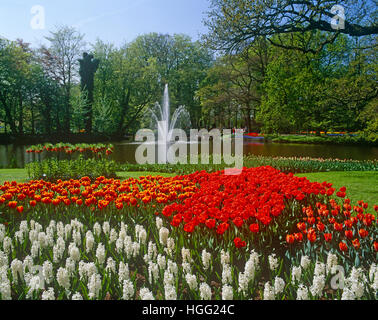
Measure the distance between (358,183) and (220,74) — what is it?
23913 millimetres

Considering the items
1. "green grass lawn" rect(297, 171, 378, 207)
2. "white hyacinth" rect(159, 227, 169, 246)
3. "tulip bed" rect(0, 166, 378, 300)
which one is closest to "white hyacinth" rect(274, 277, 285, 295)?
"tulip bed" rect(0, 166, 378, 300)

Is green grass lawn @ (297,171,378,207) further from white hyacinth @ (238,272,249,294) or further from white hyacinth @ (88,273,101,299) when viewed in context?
white hyacinth @ (88,273,101,299)

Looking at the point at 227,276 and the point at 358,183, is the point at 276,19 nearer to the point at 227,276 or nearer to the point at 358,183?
the point at 358,183

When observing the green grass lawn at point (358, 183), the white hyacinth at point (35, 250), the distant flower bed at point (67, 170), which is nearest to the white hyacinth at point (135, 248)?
the white hyacinth at point (35, 250)

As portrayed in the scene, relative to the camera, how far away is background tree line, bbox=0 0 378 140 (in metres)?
8.83

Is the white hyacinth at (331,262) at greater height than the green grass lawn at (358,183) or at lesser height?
greater

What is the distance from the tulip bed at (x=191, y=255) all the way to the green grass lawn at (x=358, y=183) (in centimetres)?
296

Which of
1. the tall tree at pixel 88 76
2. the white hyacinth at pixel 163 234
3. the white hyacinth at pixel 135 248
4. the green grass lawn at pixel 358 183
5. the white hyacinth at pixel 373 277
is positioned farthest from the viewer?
the tall tree at pixel 88 76

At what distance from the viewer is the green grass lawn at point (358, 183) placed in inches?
264

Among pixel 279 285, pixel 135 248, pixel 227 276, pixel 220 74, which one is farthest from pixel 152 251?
pixel 220 74

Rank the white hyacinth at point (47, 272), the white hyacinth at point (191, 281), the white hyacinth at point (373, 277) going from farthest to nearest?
the white hyacinth at point (47, 272) → the white hyacinth at point (191, 281) → the white hyacinth at point (373, 277)

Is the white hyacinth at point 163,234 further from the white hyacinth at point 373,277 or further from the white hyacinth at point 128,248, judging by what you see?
the white hyacinth at point 373,277

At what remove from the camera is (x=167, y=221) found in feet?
12.9
